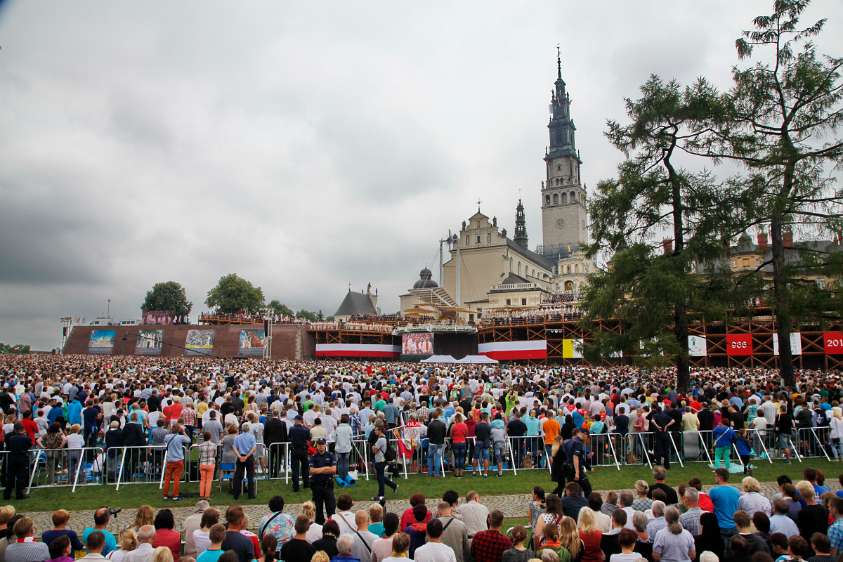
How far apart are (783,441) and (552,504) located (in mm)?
11487

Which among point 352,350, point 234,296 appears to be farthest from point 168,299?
point 352,350

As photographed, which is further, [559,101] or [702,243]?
[559,101]

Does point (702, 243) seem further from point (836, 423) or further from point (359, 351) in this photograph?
point (359, 351)

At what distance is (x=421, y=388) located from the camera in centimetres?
2020

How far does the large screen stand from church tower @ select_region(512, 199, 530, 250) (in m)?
74.6

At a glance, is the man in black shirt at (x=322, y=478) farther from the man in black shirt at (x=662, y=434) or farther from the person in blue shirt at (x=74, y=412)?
the person in blue shirt at (x=74, y=412)

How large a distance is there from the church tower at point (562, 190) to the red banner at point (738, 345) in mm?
68541

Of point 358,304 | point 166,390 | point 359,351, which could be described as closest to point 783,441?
point 166,390

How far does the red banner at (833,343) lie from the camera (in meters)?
39.0

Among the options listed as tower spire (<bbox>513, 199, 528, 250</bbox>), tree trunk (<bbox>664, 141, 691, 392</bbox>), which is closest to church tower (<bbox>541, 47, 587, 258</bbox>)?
tower spire (<bbox>513, 199, 528, 250</bbox>)

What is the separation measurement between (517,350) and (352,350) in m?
16.7

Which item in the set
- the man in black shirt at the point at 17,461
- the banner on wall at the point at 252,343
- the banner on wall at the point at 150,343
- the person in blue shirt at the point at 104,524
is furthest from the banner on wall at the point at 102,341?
the person in blue shirt at the point at 104,524

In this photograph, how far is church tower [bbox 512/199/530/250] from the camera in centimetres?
12850

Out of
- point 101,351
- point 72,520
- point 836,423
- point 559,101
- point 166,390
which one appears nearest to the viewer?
point 72,520
